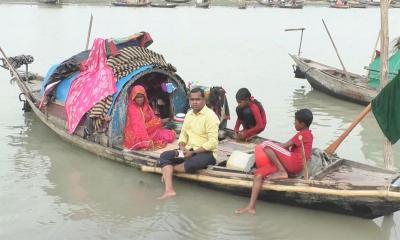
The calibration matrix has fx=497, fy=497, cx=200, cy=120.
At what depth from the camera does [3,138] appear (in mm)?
8016

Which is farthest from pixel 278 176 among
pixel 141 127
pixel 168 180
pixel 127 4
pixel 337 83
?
pixel 127 4

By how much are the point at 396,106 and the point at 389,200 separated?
104 cm

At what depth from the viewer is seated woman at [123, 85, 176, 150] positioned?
6.34 m

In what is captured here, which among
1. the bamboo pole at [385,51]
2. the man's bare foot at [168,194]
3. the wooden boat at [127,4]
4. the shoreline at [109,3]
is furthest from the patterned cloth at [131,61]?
the wooden boat at [127,4]

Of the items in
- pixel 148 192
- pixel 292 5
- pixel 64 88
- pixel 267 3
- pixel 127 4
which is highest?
pixel 267 3

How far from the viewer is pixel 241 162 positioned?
537 cm

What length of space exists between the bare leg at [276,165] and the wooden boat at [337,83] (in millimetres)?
5769

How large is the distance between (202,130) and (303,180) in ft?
4.29

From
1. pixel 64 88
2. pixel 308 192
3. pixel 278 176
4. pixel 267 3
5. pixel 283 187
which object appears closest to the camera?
pixel 308 192

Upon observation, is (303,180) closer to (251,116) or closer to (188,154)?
(188,154)

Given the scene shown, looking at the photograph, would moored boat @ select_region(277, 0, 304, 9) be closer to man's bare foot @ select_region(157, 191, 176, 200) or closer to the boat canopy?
the boat canopy

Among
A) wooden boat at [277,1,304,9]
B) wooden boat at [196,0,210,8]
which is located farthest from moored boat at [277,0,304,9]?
wooden boat at [196,0,210,8]

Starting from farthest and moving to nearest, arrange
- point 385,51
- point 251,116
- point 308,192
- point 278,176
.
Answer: point 251,116
point 385,51
point 278,176
point 308,192

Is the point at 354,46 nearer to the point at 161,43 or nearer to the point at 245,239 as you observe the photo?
the point at 161,43
